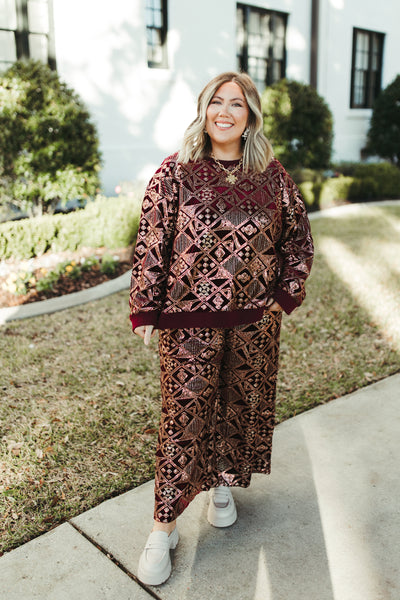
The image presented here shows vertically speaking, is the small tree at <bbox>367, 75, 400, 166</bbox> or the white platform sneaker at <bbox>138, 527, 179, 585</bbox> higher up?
the small tree at <bbox>367, 75, 400, 166</bbox>

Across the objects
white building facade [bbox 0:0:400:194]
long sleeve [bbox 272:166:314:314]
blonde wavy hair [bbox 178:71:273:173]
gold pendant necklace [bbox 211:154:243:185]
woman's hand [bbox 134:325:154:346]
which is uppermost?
white building facade [bbox 0:0:400:194]

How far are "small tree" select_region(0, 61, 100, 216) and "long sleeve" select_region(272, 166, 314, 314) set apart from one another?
513cm

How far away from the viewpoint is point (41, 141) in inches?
266

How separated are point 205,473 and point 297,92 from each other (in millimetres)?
10089

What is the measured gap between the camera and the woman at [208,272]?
2139mm

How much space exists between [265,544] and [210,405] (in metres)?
0.66

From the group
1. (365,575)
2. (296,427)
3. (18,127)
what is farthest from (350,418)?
(18,127)

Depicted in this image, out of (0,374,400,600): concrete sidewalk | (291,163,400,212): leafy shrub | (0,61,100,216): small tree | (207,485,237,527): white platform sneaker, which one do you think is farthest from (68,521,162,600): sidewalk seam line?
(291,163,400,212): leafy shrub

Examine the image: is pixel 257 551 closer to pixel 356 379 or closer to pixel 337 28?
pixel 356 379

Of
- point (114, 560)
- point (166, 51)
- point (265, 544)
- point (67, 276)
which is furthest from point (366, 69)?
point (114, 560)

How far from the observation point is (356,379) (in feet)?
13.2

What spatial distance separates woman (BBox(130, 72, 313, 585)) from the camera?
2139mm

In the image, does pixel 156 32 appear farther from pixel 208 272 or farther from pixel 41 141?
pixel 208 272

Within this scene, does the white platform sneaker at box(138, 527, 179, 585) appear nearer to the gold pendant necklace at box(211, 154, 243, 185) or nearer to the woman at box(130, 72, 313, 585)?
the woman at box(130, 72, 313, 585)
